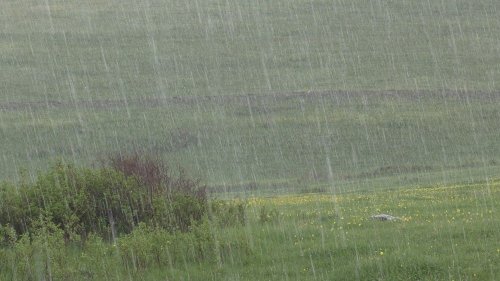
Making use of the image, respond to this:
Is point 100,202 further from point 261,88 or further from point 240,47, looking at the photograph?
point 240,47

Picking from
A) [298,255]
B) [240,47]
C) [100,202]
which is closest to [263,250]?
[298,255]

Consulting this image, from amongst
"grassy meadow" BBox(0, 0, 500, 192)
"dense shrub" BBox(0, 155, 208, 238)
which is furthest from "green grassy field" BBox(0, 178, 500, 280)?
"grassy meadow" BBox(0, 0, 500, 192)

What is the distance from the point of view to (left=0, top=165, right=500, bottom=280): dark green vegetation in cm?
1311

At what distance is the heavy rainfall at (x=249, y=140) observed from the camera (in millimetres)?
14281

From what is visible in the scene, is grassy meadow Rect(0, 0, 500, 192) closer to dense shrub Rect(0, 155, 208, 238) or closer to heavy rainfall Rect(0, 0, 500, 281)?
heavy rainfall Rect(0, 0, 500, 281)

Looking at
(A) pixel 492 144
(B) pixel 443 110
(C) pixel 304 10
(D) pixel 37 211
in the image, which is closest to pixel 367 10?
(C) pixel 304 10

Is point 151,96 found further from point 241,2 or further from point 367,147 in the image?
point 241,2

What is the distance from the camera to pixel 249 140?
163ft

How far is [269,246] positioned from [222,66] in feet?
175

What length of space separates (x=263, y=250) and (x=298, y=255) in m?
0.77

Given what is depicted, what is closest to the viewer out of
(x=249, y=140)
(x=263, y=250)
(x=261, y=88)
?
(x=263, y=250)

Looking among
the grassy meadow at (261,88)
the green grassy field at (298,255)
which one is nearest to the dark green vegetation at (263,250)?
the green grassy field at (298,255)

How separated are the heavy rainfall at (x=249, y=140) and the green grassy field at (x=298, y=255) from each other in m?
0.04

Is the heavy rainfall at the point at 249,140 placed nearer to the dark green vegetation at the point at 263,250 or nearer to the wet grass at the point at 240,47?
the dark green vegetation at the point at 263,250
